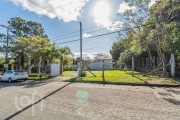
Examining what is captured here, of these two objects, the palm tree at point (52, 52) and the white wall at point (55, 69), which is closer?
the white wall at point (55, 69)

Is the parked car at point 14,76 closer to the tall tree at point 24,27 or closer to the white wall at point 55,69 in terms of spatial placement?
the white wall at point 55,69

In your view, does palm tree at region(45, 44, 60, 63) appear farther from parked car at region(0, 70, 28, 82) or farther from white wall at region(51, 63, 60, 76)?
parked car at region(0, 70, 28, 82)

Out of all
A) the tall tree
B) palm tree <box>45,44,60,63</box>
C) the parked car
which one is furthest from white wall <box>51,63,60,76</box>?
the tall tree

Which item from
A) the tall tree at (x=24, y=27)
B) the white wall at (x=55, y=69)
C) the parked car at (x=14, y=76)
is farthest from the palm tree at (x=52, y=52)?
the tall tree at (x=24, y=27)

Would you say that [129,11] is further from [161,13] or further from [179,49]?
[179,49]

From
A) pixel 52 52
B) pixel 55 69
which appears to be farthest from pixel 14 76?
pixel 52 52

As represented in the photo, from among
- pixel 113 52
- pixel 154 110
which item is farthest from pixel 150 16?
pixel 113 52

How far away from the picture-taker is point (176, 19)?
1411 centimetres

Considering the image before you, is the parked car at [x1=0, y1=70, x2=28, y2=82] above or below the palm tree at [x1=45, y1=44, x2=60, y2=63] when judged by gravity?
below

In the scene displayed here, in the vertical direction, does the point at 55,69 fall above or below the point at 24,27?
below

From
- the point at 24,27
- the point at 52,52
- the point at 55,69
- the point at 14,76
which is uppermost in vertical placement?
the point at 24,27

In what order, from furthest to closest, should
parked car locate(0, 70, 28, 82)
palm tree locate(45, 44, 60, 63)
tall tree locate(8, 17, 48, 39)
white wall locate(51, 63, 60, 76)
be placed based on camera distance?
1. tall tree locate(8, 17, 48, 39)
2. palm tree locate(45, 44, 60, 63)
3. white wall locate(51, 63, 60, 76)
4. parked car locate(0, 70, 28, 82)

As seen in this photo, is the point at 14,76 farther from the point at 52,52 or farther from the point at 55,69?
the point at 52,52

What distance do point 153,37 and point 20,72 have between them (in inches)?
608
